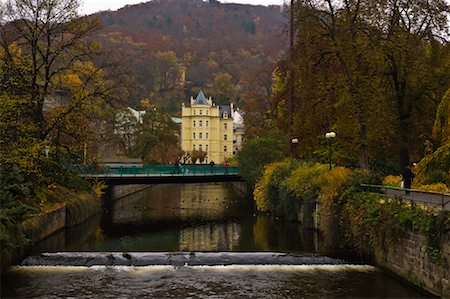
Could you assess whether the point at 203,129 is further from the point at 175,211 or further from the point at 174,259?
the point at 174,259

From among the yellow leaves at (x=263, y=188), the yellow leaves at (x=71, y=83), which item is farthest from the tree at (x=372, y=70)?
the yellow leaves at (x=71, y=83)

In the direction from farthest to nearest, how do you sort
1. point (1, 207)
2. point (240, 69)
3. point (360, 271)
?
point (240, 69)
point (1, 207)
point (360, 271)

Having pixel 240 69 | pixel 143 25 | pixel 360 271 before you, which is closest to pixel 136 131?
pixel 360 271

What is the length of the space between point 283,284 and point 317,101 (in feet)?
48.2

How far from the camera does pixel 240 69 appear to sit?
129 m

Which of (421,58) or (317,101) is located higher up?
(421,58)

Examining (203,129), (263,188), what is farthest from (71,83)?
(203,129)

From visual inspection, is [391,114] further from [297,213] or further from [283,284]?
[283,284]

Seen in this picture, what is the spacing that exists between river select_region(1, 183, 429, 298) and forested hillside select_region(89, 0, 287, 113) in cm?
6706

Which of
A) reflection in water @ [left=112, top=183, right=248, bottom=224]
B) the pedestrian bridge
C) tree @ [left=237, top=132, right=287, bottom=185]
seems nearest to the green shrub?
reflection in water @ [left=112, top=183, right=248, bottom=224]

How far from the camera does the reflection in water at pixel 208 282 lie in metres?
13.2

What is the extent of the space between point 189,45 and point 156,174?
367ft

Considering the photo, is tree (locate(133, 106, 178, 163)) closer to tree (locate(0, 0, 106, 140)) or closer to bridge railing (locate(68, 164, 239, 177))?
bridge railing (locate(68, 164, 239, 177))

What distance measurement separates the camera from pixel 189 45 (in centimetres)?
14412
